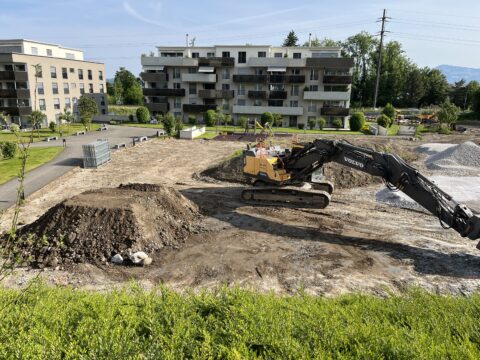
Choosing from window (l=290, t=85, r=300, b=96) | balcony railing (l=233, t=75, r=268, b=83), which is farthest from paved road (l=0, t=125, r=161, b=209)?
window (l=290, t=85, r=300, b=96)

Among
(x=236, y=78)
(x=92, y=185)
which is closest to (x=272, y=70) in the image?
(x=236, y=78)

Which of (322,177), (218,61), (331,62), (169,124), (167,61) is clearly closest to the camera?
(322,177)

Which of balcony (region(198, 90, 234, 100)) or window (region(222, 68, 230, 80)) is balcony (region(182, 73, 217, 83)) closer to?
window (region(222, 68, 230, 80))

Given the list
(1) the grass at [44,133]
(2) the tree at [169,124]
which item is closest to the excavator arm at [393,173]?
(2) the tree at [169,124]

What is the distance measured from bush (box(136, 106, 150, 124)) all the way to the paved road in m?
9.22

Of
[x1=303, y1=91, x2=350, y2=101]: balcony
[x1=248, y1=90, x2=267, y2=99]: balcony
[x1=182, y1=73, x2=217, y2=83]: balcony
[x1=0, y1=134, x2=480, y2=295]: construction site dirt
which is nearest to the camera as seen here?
[x1=0, y1=134, x2=480, y2=295]: construction site dirt

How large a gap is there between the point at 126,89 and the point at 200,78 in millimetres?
49343

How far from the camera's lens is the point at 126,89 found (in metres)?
97.6

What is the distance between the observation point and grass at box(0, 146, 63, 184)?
891 inches

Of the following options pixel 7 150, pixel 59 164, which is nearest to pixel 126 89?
pixel 7 150

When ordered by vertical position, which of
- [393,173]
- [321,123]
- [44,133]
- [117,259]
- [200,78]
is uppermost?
[200,78]

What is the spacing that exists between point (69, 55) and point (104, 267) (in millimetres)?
65141

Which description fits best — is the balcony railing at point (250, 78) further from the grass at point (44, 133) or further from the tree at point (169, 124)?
the grass at point (44, 133)

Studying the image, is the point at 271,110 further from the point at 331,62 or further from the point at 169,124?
the point at 169,124
